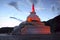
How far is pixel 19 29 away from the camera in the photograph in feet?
285

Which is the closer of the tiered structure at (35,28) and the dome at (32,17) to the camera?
the tiered structure at (35,28)

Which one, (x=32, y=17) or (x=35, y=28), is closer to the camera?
(x=35, y=28)

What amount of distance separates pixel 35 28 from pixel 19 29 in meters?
8.43

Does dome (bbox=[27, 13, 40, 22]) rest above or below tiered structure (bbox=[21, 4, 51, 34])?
above

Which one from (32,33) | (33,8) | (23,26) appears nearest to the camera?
(32,33)

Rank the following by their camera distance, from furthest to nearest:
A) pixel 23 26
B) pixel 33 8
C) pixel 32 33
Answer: pixel 33 8 < pixel 23 26 < pixel 32 33

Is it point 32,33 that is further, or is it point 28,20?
point 28,20

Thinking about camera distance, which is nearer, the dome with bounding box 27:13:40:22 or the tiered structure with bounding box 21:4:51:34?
the tiered structure with bounding box 21:4:51:34

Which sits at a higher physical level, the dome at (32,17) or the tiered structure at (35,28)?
Result: the dome at (32,17)

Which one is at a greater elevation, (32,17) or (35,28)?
(32,17)

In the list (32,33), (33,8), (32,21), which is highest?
(33,8)

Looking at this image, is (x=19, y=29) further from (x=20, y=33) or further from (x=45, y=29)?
(x=45, y=29)

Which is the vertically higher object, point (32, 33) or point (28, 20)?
point (28, 20)

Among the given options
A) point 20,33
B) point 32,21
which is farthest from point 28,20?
point 20,33
